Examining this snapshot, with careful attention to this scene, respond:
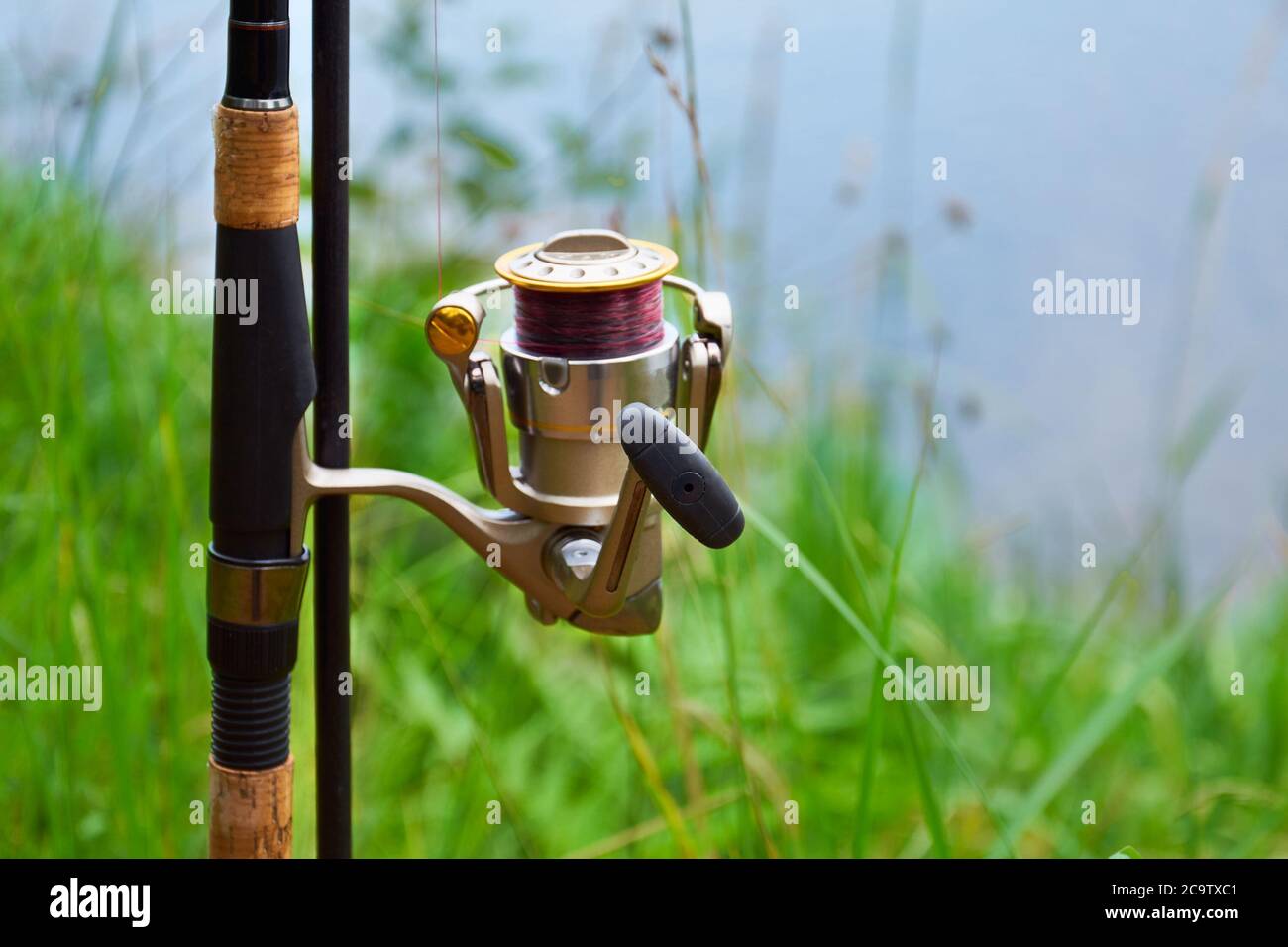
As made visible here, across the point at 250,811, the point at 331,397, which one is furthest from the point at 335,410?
the point at 250,811

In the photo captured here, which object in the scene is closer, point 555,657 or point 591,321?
point 591,321

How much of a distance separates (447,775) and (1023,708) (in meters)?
0.76

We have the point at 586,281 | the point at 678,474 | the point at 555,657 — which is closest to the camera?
the point at 678,474

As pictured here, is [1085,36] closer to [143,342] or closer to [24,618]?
[143,342]

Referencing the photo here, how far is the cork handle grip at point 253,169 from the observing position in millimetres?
1119

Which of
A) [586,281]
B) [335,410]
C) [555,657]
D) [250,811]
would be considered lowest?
Result: [555,657]

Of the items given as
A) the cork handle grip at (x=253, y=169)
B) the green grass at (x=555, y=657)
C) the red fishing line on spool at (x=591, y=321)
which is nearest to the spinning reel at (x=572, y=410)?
the red fishing line on spool at (x=591, y=321)

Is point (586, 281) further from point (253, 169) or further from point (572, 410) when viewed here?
point (253, 169)

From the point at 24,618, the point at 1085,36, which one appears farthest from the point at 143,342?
the point at 1085,36

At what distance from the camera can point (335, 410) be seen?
1226mm

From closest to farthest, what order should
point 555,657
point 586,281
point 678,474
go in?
point 678,474 → point 586,281 → point 555,657

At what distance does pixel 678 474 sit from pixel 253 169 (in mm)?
363

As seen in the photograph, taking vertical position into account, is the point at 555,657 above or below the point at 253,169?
below

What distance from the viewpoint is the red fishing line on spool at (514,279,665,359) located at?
3.84ft
